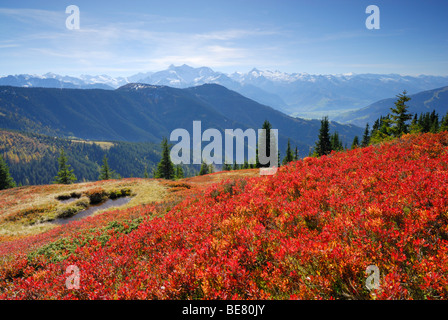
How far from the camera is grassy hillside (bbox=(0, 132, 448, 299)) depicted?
11.8 ft

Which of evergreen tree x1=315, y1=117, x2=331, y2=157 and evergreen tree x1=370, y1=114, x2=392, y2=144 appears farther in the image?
evergreen tree x1=315, y1=117, x2=331, y2=157

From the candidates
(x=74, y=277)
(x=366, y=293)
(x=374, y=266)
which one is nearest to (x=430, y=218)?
(x=374, y=266)

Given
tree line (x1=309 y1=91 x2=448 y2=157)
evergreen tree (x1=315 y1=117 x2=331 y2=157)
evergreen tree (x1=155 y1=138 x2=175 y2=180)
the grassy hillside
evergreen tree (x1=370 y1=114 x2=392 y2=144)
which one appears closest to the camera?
the grassy hillside

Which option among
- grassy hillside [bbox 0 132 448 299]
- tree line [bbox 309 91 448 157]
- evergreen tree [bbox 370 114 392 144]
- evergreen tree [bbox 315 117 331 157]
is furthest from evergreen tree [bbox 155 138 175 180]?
grassy hillside [bbox 0 132 448 299]

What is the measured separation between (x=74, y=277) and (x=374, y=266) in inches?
244

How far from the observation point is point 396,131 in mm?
Result: 45781

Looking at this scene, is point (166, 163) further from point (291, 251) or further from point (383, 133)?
point (291, 251)

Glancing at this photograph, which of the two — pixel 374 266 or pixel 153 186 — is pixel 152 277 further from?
pixel 153 186

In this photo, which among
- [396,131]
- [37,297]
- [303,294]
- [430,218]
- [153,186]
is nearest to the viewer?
[303,294]

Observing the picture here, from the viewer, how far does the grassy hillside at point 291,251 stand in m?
3.59

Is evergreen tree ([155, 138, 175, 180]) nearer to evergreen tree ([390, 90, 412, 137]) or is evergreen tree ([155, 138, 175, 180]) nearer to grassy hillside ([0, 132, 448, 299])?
evergreen tree ([390, 90, 412, 137])

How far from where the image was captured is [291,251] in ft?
14.0

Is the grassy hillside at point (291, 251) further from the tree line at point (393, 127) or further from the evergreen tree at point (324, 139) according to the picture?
the evergreen tree at point (324, 139)

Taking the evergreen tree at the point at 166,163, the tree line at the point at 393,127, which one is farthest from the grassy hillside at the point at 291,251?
the evergreen tree at the point at 166,163
